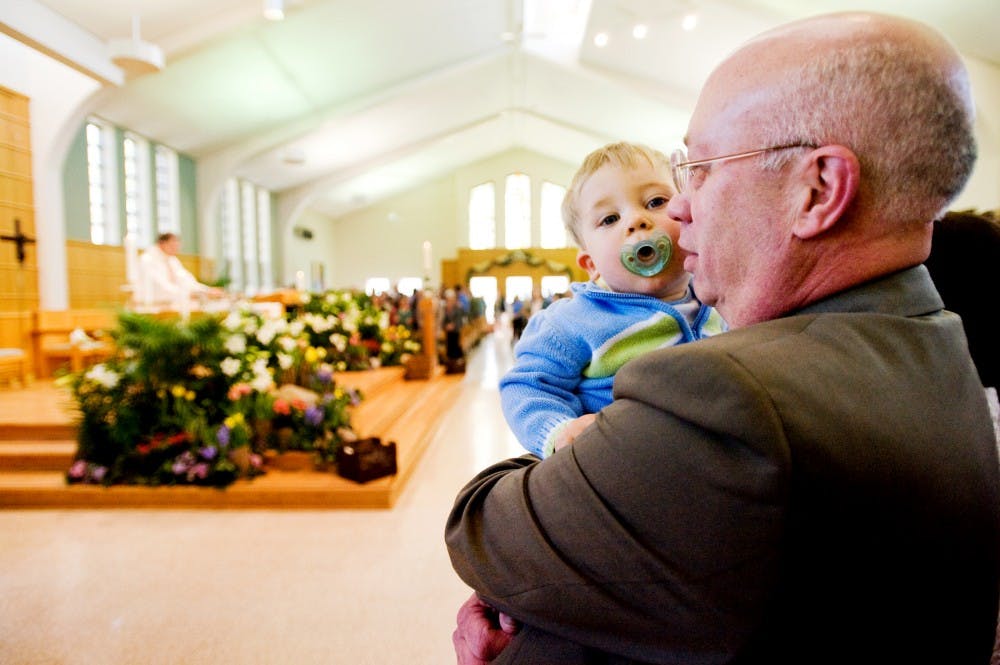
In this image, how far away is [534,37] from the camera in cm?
1141

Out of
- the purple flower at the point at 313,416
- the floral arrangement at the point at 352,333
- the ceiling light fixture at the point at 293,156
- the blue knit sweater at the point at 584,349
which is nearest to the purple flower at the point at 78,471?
Result: the purple flower at the point at 313,416

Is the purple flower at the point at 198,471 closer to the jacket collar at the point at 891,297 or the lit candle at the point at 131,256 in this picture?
the lit candle at the point at 131,256

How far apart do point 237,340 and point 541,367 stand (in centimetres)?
297

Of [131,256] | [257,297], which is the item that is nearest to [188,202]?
[257,297]

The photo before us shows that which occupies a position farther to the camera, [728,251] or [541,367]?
[541,367]

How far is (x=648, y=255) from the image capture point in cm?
112

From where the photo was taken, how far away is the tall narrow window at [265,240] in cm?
1551

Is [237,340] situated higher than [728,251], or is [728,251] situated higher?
[728,251]

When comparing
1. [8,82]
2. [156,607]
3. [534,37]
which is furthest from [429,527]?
[534,37]

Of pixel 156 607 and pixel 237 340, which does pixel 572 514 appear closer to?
pixel 156 607

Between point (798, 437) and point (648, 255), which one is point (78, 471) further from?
point (798, 437)

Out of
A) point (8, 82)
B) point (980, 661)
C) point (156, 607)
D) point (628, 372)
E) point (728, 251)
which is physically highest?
point (8, 82)

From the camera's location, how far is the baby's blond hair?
1.18m

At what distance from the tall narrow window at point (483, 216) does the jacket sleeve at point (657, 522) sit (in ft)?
69.7
